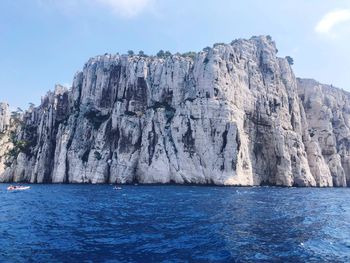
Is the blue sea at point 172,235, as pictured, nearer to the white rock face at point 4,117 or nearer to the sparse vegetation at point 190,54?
the sparse vegetation at point 190,54

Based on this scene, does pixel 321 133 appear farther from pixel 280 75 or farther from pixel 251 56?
pixel 251 56

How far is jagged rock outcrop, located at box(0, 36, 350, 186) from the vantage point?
110688mm

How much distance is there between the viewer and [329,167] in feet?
445

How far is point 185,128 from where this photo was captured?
113 m

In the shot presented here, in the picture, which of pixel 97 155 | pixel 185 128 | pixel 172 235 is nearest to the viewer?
pixel 172 235

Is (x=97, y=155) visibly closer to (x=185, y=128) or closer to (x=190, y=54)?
(x=185, y=128)

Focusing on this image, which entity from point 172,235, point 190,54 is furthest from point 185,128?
point 172,235

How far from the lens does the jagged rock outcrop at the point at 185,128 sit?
111 metres

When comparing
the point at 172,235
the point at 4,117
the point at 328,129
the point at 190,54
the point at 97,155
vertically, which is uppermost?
the point at 190,54

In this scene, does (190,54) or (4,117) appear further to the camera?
(4,117)

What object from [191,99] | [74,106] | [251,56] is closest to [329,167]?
[251,56]

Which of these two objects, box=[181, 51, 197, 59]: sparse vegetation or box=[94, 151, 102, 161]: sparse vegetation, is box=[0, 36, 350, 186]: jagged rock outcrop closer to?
box=[94, 151, 102, 161]: sparse vegetation

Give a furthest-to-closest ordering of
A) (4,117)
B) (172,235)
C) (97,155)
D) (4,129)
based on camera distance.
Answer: (4,117) < (4,129) < (97,155) < (172,235)

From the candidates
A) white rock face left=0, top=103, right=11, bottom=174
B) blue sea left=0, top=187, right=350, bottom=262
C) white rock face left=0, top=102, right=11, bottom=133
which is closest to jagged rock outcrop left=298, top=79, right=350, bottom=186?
blue sea left=0, top=187, right=350, bottom=262
